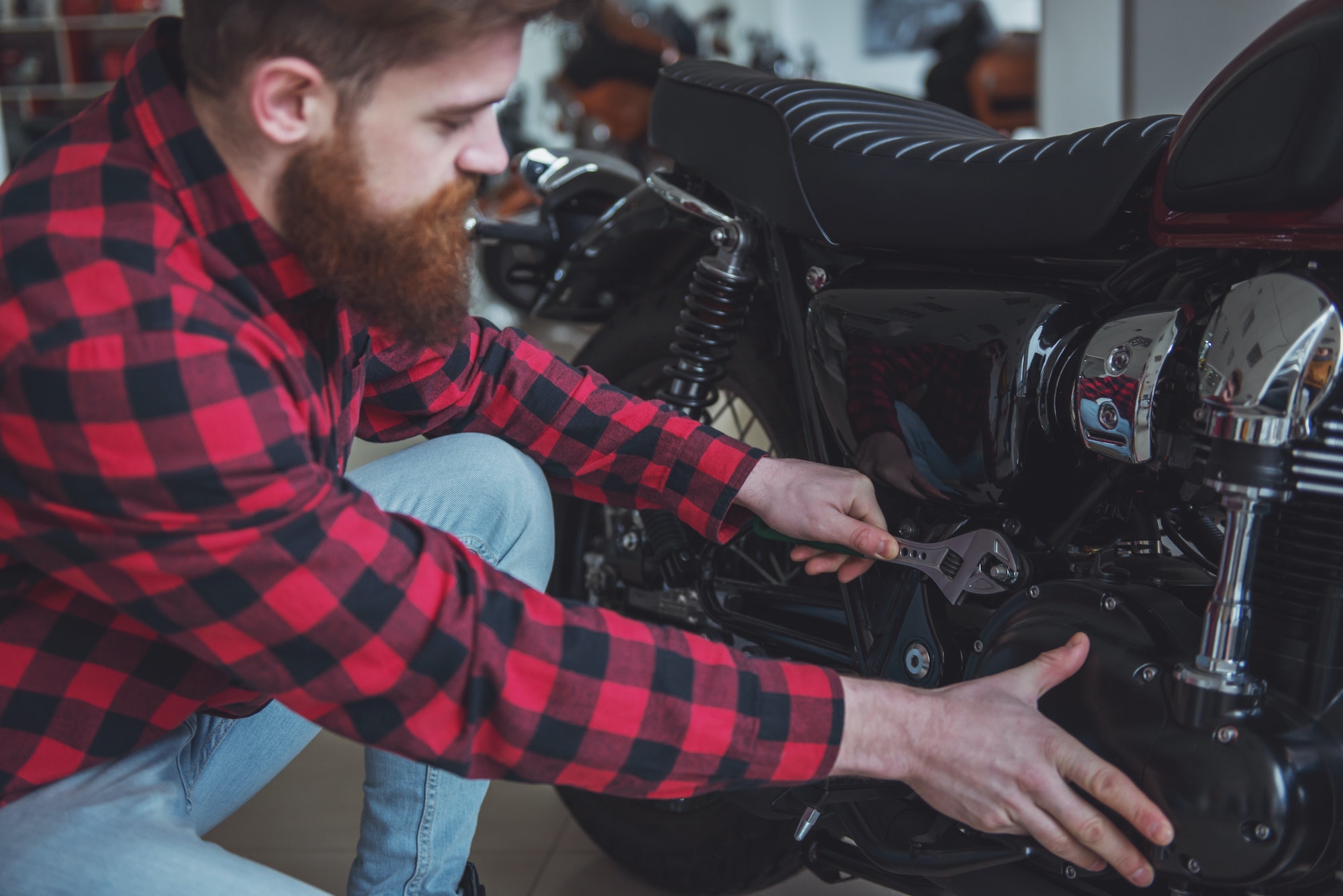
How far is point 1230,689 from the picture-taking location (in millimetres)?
742

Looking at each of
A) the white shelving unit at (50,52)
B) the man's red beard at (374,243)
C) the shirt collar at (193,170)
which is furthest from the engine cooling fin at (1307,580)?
the white shelving unit at (50,52)

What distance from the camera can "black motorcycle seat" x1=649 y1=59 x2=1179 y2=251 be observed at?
89 centimetres

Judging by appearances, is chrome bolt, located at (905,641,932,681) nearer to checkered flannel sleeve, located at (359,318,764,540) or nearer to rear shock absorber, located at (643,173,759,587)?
checkered flannel sleeve, located at (359,318,764,540)

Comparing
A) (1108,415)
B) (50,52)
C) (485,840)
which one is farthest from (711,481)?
(50,52)

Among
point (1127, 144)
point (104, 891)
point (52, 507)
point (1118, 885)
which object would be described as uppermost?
point (1127, 144)

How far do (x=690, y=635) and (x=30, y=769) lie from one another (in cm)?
46

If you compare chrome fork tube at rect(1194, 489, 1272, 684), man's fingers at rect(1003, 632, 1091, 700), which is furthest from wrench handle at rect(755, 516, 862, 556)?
chrome fork tube at rect(1194, 489, 1272, 684)

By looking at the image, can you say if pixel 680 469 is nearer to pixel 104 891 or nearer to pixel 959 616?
pixel 959 616

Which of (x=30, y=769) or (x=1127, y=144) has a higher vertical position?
(x=1127, y=144)

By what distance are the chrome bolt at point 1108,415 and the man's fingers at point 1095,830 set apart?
24 cm

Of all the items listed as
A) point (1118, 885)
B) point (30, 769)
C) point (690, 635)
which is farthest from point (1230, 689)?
point (30, 769)

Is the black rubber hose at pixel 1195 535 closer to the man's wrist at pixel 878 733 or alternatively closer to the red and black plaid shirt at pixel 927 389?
the red and black plaid shirt at pixel 927 389

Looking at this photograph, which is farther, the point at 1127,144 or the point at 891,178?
the point at 891,178

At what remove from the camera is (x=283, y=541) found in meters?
0.67
